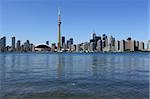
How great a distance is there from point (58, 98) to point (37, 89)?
13.9 ft

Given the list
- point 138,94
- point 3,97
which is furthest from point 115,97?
point 3,97

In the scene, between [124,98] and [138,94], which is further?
[138,94]

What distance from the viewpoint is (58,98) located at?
18.7 m

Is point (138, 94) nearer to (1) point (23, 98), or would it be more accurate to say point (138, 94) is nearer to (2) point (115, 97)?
(2) point (115, 97)

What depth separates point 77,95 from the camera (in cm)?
1980

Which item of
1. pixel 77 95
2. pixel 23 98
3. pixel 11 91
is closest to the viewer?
pixel 23 98

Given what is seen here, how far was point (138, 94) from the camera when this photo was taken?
20344 mm

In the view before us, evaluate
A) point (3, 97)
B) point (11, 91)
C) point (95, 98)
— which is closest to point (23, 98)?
point (3, 97)

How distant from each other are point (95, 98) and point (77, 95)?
1569 millimetres

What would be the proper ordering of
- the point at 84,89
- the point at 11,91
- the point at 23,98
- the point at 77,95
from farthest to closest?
the point at 84,89 < the point at 11,91 < the point at 77,95 < the point at 23,98

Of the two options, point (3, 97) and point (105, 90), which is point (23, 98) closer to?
point (3, 97)

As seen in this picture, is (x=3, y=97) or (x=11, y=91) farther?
(x=11, y=91)

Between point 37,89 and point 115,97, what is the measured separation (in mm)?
6899

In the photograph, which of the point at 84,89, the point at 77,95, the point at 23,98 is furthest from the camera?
the point at 84,89
